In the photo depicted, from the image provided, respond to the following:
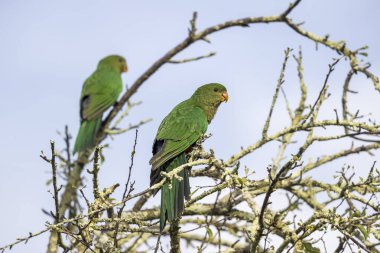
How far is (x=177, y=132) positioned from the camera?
4625 mm

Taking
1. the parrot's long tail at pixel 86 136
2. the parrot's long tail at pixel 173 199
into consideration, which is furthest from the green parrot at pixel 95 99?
the parrot's long tail at pixel 173 199

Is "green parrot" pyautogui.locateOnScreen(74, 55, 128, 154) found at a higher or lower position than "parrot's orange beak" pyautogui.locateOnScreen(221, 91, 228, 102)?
higher

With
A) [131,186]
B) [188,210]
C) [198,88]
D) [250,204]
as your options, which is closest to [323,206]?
[188,210]

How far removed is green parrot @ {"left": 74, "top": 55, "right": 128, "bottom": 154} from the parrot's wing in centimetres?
288

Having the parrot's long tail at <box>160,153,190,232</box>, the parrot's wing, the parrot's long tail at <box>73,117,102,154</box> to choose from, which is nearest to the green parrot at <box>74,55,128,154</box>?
the parrot's long tail at <box>73,117,102,154</box>

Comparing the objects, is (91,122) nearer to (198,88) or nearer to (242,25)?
(198,88)

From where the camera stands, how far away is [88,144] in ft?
25.6

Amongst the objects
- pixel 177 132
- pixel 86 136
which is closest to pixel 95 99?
pixel 86 136

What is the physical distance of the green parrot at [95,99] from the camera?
7.76 m

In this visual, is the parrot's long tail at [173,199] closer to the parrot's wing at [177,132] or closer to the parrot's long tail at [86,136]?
the parrot's wing at [177,132]

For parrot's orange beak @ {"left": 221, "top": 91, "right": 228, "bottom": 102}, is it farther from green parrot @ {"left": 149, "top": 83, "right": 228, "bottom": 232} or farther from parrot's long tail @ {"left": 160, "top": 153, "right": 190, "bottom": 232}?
parrot's long tail @ {"left": 160, "top": 153, "right": 190, "bottom": 232}

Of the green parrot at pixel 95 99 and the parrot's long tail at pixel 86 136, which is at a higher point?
the green parrot at pixel 95 99

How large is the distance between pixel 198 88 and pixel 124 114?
5.96ft

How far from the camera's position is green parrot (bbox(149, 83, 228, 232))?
12.7ft
